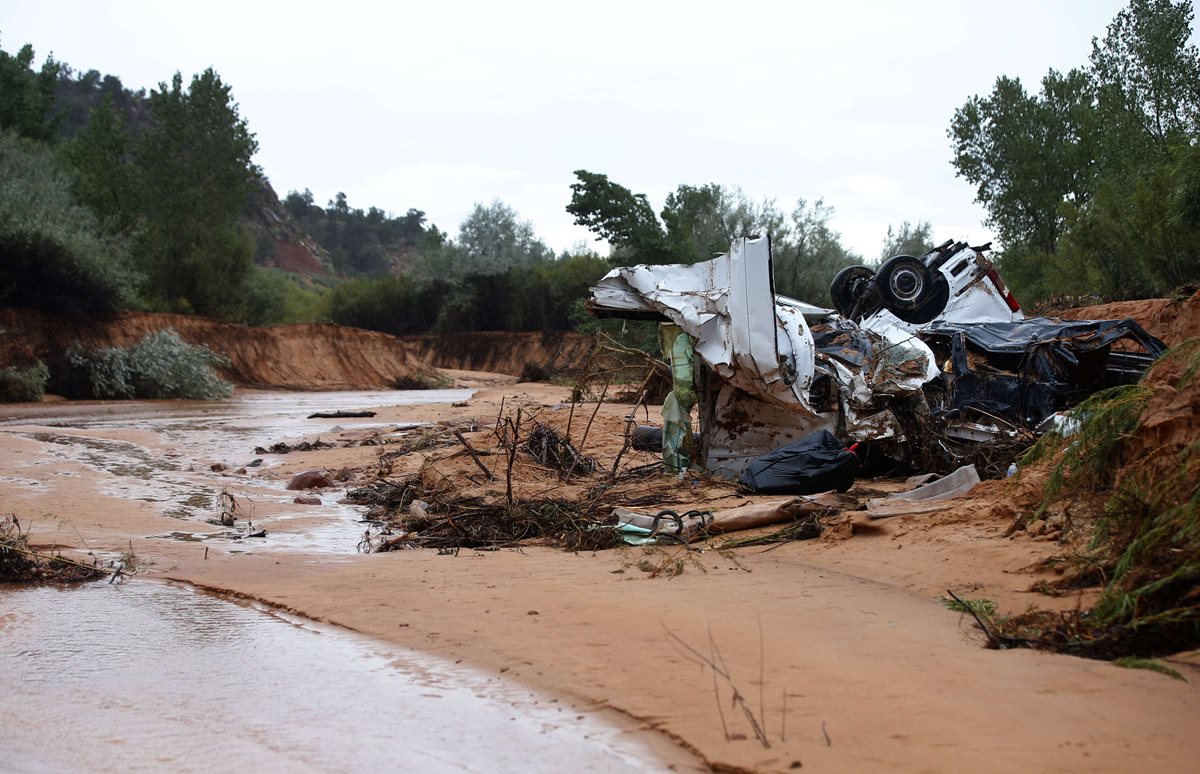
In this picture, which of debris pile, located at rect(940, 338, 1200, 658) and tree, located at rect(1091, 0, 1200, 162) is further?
tree, located at rect(1091, 0, 1200, 162)

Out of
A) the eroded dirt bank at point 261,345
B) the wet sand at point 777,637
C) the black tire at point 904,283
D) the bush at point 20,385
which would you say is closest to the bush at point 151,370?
the eroded dirt bank at point 261,345

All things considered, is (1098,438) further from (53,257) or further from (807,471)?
(53,257)

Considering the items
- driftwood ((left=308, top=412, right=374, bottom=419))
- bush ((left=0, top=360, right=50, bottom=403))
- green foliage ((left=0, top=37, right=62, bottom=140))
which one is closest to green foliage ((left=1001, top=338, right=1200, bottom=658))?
driftwood ((left=308, top=412, right=374, bottom=419))

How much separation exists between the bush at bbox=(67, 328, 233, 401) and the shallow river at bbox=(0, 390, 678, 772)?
28230 millimetres

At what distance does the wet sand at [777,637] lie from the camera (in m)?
3.45

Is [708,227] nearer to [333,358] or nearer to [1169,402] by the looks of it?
[333,358]

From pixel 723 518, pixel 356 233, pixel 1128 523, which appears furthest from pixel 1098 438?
pixel 356 233

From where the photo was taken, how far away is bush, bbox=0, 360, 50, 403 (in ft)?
92.4

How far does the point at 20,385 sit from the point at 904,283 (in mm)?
25067

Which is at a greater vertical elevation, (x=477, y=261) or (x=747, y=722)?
(x=477, y=261)

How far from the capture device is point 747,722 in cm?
375

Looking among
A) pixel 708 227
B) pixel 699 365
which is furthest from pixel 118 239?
pixel 699 365

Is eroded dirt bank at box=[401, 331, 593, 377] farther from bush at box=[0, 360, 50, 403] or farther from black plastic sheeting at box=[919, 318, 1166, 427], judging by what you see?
black plastic sheeting at box=[919, 318, 1166, 427]

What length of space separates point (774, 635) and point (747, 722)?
107 centimetres
